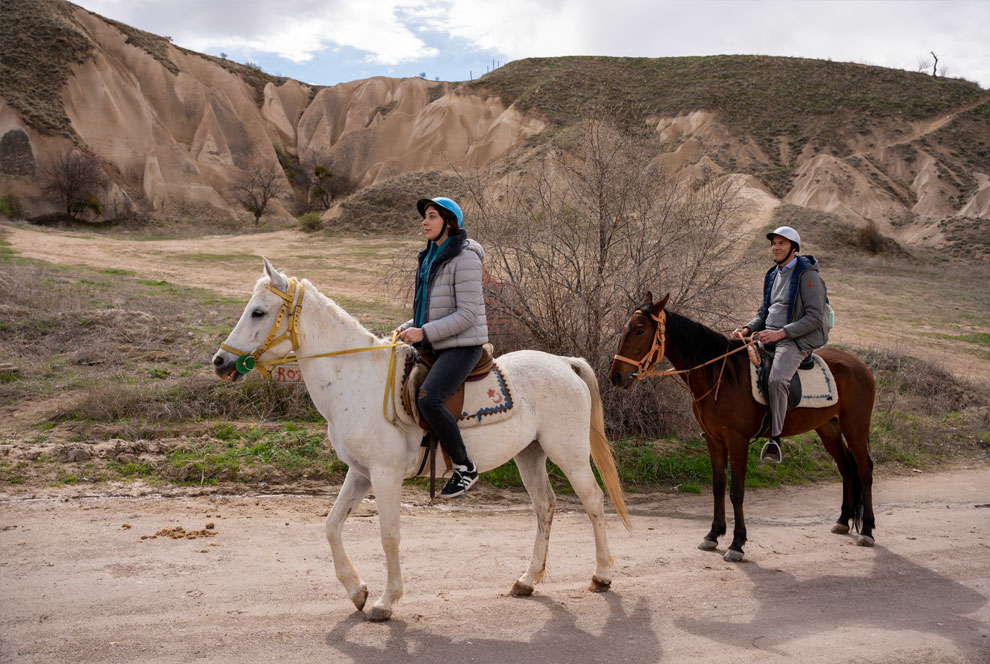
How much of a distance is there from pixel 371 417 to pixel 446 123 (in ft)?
194

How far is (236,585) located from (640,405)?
6.21 metres

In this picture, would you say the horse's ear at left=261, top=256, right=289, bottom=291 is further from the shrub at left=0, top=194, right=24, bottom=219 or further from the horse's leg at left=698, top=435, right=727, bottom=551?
the shrub at left=0, top=194, right=24, bottom=219

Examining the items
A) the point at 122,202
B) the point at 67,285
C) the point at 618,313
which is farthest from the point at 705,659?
the point at 122,202

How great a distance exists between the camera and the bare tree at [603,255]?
977cm

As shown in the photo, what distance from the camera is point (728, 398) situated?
692 centimetres

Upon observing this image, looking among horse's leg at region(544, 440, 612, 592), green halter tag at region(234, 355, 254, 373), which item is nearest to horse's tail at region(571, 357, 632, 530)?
horse's leg at region(544, 440, 612, 592)

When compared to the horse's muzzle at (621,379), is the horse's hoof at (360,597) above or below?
below

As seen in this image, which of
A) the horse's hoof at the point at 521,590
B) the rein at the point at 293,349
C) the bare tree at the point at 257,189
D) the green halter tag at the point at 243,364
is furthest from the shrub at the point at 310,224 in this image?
the horse's hoof at the point at 521,590

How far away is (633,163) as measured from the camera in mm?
10062

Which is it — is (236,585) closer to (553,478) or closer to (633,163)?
(553,478)

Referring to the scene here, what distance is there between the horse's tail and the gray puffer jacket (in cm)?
128

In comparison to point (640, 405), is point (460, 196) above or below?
above

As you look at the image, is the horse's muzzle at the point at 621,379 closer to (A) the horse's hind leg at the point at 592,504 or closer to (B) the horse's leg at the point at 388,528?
(A) the horse's hind leg at the point at 592,504

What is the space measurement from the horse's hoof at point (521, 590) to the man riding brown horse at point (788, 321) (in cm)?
309
